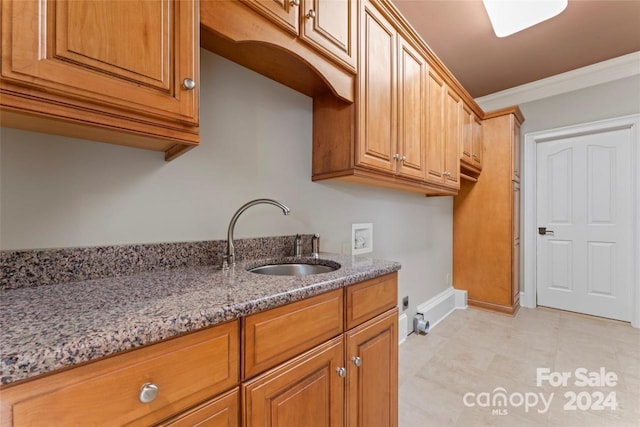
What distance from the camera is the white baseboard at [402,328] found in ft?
7.49

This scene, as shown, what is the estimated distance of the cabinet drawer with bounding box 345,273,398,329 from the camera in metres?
1.02

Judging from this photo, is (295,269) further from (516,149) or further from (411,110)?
(516,149)

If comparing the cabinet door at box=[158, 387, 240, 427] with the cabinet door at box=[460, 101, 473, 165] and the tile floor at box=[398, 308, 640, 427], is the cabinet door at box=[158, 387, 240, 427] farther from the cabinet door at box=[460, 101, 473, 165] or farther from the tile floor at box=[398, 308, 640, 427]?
the cabinet door at box=[460, 101, 473, 165]

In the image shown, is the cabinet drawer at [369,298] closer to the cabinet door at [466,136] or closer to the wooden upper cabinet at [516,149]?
the cabinet door at [466,136]

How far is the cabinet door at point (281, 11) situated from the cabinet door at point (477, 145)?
237 centimetres

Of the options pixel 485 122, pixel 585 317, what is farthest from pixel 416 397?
pixel 485 122

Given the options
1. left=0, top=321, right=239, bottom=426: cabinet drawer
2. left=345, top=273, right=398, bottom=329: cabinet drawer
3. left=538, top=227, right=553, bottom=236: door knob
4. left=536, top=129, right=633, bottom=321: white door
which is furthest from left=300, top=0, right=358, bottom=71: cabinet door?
left=538, top=227, right=553, bottom=236: door knob

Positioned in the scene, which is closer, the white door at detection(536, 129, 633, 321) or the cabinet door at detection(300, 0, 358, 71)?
the cabinet door at detection(300, 0, 358, 71)

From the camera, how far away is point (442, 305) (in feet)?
9.55

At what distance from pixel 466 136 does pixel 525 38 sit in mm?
830

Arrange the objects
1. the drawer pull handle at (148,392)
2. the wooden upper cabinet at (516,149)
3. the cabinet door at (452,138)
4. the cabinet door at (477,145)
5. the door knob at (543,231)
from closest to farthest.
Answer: the drawer pull handle at (148,392), the cabinet door at (452,138), the cabinet door at (477,145), the wooden upper cabinet at (516,149), the door knob at (543,231)

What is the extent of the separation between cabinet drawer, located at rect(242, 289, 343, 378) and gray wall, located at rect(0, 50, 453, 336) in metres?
0.56

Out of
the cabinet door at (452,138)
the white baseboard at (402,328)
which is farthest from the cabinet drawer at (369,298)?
the cabinet door at (452,138)

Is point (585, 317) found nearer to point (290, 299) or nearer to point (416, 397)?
point (416, 397)
